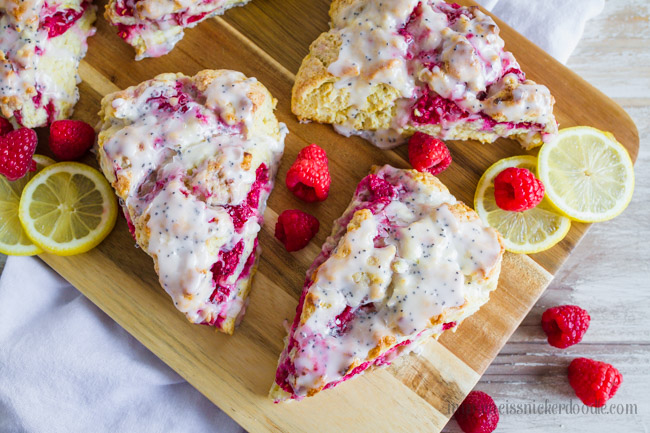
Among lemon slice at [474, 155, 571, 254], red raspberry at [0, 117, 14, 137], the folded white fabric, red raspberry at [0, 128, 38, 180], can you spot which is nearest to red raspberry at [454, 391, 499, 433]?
lemon slice at [474, 155, 571, 254]

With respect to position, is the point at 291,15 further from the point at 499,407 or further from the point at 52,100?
the point at 499,407

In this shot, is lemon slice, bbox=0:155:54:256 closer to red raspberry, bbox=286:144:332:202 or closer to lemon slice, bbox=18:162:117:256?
lemon slice, bbox=18:162:117:256

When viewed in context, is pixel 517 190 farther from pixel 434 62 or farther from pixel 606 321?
pixel 606 321

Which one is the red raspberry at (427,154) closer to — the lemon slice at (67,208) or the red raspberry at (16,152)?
the lemon slice at (67,208)

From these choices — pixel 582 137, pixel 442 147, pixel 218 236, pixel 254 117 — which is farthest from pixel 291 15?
pixel 582 137

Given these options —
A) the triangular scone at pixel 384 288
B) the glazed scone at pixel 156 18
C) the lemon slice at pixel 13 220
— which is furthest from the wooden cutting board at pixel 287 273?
the triangular scone at pixel 384 288

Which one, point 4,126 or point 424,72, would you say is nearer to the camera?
point 424,72

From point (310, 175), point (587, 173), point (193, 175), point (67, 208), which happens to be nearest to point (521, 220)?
point (587, 173)
